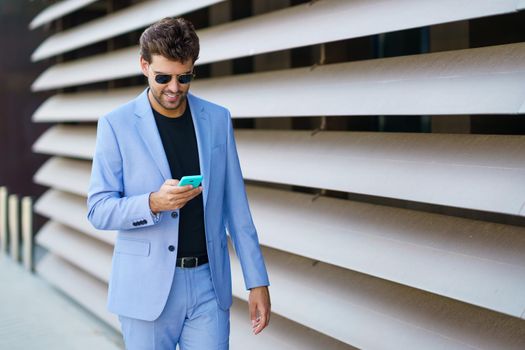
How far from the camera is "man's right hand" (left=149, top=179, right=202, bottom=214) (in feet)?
10.0

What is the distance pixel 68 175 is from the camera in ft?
28.3

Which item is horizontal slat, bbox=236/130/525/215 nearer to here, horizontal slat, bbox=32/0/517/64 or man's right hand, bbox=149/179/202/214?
horizontal slat, bbox=32/0/517/64

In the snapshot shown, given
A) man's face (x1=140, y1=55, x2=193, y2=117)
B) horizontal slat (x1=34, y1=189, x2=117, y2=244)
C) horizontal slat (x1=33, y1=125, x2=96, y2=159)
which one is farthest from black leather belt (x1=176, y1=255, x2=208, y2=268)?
horizontal slat (x1=33, y1=125, x2=96, y2=159)

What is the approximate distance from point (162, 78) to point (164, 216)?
54 centimetres

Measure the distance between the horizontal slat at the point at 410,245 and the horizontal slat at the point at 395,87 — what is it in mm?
497

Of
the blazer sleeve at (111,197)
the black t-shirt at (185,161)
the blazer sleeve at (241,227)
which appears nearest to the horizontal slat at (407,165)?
the blazer sleeve at (241,227)

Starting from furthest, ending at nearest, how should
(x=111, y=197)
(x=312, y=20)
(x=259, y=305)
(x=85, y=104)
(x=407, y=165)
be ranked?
(x=85, y=104), (x=312, y=20), (x=407, y=165), (x=259, y=305), (x=111, y=197)

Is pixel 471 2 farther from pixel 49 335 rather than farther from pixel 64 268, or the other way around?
pixel 64 268

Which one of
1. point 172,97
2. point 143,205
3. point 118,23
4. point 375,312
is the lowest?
point 375,312

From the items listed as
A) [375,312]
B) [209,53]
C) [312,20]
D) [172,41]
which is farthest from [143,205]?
[209,53]

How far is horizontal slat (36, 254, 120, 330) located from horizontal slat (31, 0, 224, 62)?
88.3 inches

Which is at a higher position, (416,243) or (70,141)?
(70,141)

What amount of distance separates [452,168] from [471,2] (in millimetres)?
654

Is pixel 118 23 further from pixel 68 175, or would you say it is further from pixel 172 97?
pixel 172 97
